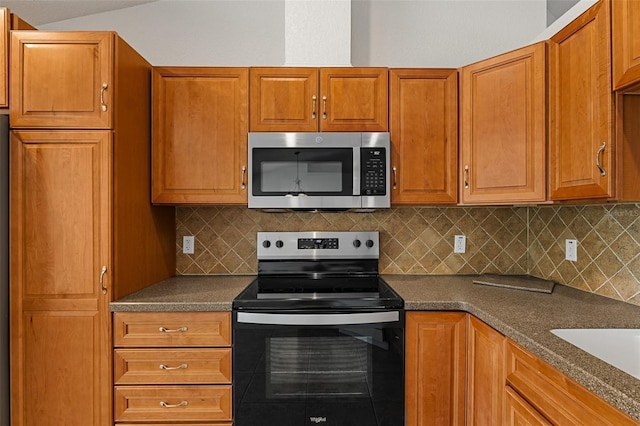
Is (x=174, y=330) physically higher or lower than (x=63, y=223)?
lower

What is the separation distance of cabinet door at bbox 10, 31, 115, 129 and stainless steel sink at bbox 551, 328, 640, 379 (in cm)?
197

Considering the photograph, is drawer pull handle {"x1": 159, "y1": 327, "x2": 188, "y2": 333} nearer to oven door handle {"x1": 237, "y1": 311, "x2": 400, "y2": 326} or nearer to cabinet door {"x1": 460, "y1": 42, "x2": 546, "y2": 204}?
oven door handle {"x1": 237, "y1": 311, "x2": 400, "y2": 326}

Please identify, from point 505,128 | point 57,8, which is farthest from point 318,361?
point 57,8

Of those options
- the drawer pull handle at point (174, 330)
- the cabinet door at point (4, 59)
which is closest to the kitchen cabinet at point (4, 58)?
the cabinet door at point (4, 59)

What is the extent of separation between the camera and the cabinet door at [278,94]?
2.12m

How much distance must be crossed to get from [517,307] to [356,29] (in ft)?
6.01

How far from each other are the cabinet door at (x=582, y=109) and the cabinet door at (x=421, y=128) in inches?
19.1

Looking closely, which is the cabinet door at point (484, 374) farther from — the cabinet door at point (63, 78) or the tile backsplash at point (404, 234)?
the cabinet door at point (63, 78)

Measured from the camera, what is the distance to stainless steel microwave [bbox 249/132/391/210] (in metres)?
2.09

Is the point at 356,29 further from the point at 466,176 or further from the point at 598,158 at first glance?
the point at 598,158

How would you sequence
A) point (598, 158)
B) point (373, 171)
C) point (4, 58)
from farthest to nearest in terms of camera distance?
point (373, 171)
point (4, 58)
point (598, 158)

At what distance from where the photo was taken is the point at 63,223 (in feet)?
5.73

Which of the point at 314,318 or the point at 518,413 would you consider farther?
the point at 314,318

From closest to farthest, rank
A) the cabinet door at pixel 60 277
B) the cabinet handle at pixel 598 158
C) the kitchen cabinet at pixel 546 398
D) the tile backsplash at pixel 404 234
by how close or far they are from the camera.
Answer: the kitchen cabinet at pixel 546 398 < the cabinet handle at pixel 598 158 < the cabinet door at pixel 60 277 < the tile backsplash at pixel 404 234
